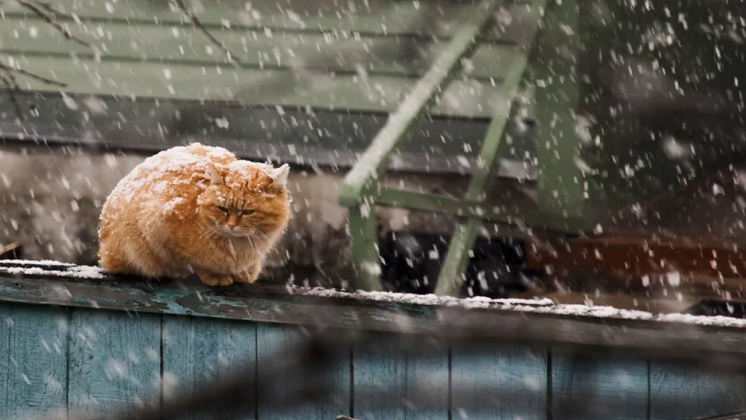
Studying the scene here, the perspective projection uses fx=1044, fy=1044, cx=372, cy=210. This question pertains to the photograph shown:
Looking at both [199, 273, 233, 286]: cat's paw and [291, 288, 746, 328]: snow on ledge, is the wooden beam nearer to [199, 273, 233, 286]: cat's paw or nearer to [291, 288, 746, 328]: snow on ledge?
[199, 273, 233, 286]: cat's paw

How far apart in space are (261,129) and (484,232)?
1.52m

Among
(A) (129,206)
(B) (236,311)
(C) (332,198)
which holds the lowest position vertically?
(B) (236,311)

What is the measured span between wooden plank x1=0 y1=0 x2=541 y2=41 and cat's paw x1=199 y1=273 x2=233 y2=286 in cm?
317

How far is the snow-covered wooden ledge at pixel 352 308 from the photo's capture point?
1.95 meters

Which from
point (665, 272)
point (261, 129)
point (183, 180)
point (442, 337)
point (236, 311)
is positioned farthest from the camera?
point (261, 129)

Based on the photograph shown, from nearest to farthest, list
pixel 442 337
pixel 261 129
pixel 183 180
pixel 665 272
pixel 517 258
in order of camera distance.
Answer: pixel 442 337, pixel 183 180, pixel 665 272, pixel 517 258, pixel 261 129

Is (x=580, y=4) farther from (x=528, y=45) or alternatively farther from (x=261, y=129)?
(x=261, y=129)

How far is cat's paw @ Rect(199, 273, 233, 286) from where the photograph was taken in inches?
105

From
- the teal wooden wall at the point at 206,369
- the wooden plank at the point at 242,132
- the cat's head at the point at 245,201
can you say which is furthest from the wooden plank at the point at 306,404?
the wooden plank at the point at 242,132

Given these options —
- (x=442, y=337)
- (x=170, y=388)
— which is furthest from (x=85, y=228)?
(x=442, y=337)

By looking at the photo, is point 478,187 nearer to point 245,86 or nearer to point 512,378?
point 245,86

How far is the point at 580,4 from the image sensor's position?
530 cm

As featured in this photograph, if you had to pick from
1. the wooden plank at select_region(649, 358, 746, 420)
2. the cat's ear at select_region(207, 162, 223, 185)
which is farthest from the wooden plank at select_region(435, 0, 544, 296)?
the wooden plank at select_region(649, 358, 746, 420)

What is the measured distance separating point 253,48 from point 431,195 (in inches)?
75.9
